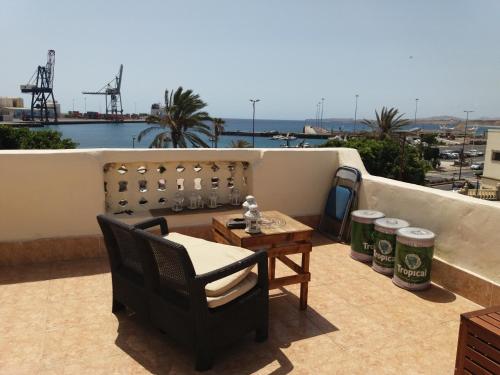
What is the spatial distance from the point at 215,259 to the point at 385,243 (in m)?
2.02

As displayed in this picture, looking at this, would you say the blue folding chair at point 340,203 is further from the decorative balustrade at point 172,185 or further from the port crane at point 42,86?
the port crane at point 42,86

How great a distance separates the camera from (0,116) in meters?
110

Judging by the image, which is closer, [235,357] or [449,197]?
[235,357]

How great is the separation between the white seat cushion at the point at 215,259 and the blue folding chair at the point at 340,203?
2409mm

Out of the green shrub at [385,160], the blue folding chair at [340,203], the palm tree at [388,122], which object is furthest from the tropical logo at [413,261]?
the palm tree at [388,122]

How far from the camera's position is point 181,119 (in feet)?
80.2

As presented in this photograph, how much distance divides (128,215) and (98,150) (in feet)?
2.60

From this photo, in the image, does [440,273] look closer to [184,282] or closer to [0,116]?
[184,282]

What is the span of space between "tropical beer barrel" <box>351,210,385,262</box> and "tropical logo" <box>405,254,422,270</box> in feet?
2.22

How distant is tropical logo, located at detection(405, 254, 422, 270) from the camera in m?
3.50

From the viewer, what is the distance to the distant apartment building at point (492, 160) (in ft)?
134

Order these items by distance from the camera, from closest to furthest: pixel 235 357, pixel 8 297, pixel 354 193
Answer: pixel 235 357, pixel 8 297, pixel 354 193

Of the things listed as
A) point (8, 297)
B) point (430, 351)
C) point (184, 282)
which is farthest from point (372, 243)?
point (8, 297)

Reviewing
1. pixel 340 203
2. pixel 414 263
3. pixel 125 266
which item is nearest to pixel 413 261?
pixel 414 263
